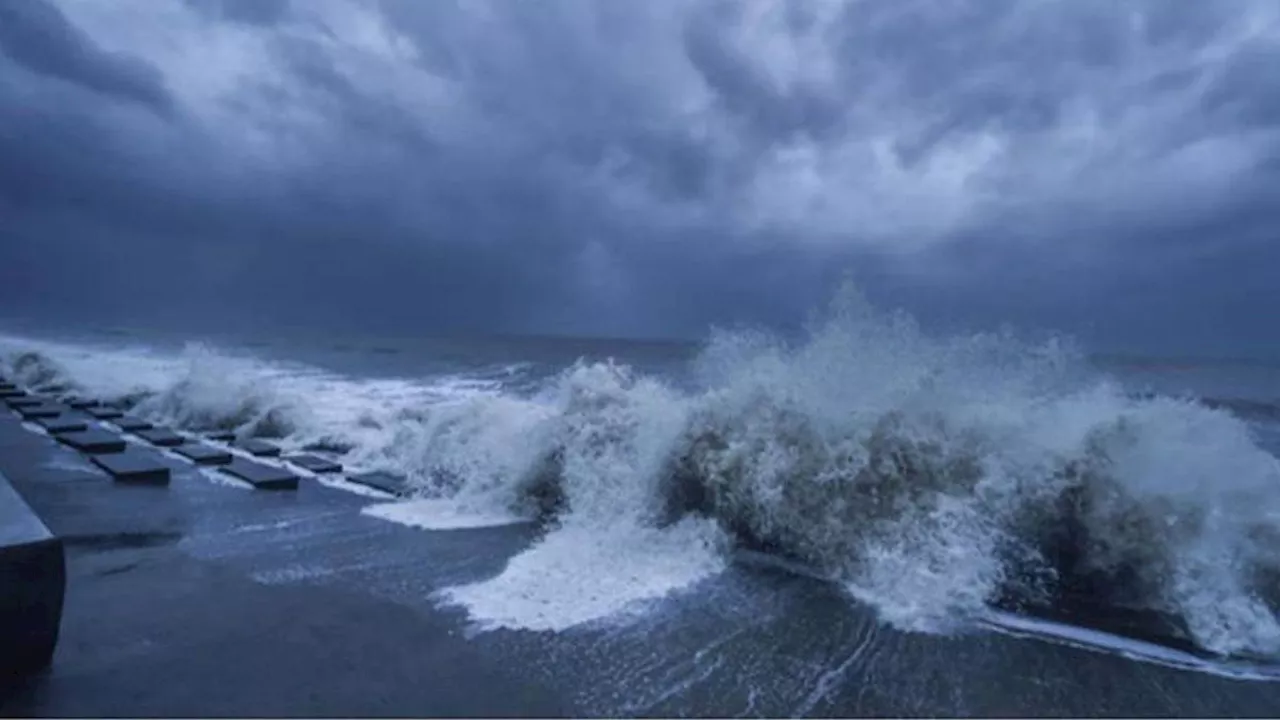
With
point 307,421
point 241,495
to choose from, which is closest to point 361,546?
point 241,495

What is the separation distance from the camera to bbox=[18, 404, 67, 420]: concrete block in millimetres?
11914

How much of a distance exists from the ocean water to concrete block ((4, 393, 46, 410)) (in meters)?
10.8

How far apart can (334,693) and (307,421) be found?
32.0 ft

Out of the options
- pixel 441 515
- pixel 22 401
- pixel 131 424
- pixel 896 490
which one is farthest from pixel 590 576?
pixel 22 401

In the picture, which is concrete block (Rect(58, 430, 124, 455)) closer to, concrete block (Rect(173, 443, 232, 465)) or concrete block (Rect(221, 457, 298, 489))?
concrete block (Rect(173, 443, 232, 465))

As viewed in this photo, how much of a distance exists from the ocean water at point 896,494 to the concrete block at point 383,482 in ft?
0.58

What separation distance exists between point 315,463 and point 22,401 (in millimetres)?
9963

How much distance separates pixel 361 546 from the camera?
5418mm

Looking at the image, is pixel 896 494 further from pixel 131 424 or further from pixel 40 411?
pixel 40 411

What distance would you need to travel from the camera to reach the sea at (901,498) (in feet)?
14.1

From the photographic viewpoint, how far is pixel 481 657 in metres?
3.47

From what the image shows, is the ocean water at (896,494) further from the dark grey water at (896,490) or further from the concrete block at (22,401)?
the concrete block at (22,401)

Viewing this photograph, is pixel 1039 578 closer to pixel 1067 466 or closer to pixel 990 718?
pixel 1067 466

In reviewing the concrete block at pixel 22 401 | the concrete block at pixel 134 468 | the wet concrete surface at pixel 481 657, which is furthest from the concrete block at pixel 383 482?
the concrete block at pixel 22 401
